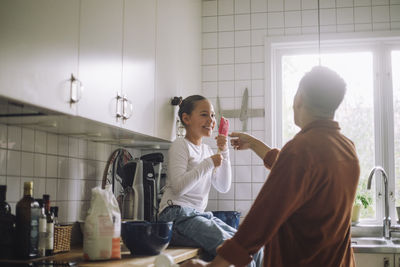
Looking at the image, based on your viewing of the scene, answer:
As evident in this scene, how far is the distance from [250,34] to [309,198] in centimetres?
229

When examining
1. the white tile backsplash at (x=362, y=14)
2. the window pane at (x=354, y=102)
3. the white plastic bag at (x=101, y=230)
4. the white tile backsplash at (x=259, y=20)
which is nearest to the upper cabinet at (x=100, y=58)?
the white plastic bag at (x=101, y=230)

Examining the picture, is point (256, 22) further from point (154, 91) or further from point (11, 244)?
point (11, 244)

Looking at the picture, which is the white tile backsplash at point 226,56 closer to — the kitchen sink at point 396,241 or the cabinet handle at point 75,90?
the kitchen sink at point 396,241

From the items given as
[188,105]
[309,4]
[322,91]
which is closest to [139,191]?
[188,105]

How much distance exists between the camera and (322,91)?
5.24 ft

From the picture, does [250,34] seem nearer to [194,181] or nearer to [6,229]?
[194,181]

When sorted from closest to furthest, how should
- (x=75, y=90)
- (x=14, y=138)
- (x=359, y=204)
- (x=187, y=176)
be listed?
(x=75, y=90) → (x=14, y=138) → (x=187, y=176) → (x=359, y=204)

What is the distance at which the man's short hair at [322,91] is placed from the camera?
159cm

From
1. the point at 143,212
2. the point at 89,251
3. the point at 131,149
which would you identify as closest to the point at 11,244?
the point at 89,251

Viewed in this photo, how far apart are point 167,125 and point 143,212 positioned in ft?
1.60

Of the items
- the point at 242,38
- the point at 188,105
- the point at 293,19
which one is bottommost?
the point at 188,105

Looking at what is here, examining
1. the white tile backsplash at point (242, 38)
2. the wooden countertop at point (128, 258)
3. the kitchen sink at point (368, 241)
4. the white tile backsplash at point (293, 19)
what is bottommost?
the kitchen sink at point (368, 241)

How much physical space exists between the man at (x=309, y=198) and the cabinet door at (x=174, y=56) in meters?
1.14

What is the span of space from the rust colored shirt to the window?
1.95 metres
